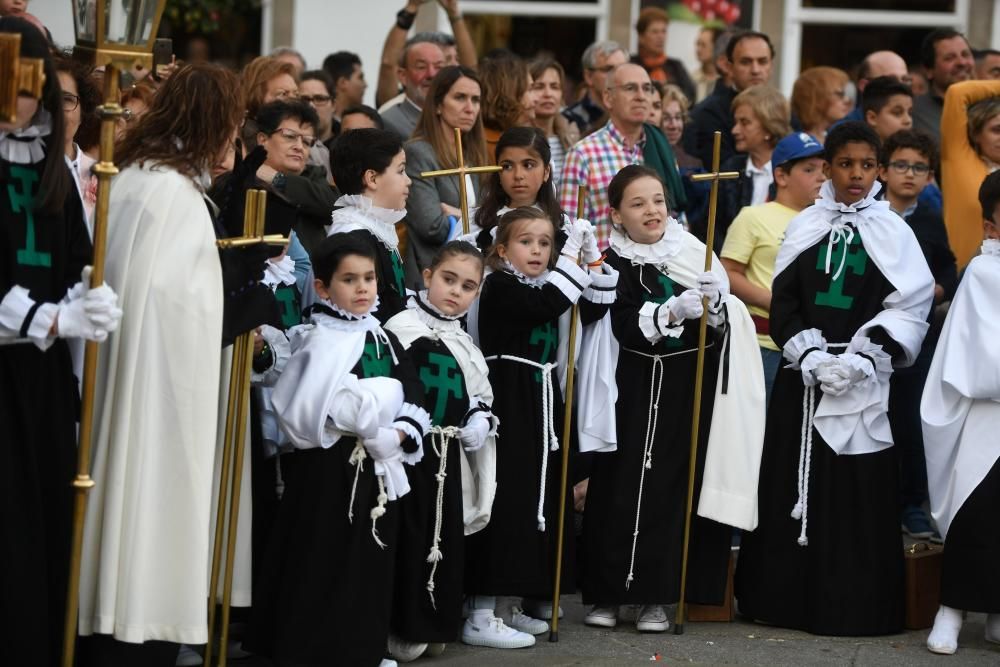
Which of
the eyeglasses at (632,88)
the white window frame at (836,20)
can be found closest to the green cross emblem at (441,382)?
the eyeglasses at (632,88)

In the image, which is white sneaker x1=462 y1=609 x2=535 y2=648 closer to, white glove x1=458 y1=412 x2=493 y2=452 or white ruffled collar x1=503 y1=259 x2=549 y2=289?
white glove x1=458 y1=412 x2=493 y2=452

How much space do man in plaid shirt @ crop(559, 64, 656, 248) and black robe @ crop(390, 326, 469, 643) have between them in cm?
218

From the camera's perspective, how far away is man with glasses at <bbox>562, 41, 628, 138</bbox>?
9.88 m

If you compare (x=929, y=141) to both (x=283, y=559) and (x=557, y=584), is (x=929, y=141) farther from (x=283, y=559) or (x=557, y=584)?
(x=283, y=559)

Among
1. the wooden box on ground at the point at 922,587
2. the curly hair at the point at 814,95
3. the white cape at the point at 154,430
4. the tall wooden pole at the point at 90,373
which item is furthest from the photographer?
the curly hair at the point at 814,95

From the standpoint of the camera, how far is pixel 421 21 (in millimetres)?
13102

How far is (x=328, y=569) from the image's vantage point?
5.71 meters

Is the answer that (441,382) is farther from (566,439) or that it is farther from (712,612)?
(712,612)

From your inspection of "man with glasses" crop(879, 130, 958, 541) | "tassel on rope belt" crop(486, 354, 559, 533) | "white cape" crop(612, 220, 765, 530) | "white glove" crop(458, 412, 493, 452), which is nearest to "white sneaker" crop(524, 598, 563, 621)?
"tassel on rope belt" crop(486, 354, 559, 533)

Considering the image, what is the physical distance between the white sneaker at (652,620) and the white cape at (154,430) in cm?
212

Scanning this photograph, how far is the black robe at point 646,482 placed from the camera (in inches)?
261

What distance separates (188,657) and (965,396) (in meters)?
3.22

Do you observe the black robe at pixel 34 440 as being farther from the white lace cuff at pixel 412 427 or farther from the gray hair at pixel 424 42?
the gray hair at pixel 424 42

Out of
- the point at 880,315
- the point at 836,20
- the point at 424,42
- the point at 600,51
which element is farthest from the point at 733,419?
the point at 836,20
